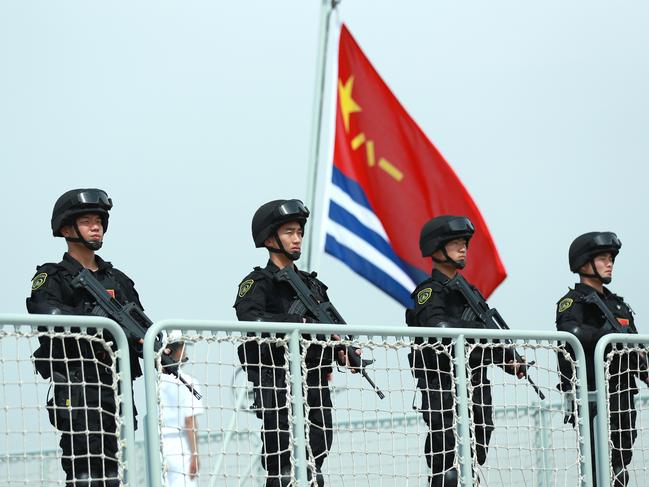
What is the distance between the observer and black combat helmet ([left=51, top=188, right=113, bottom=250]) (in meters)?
6.23

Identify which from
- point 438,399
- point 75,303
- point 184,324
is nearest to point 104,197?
point 75,303

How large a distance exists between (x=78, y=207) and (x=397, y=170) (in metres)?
4.94

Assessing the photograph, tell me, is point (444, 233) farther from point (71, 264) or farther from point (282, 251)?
point (71, 264)

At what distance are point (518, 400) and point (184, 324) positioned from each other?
197 cm

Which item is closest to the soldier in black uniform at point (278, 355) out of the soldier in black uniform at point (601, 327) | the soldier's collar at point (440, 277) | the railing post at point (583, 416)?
the soldier's collar at point (440, 277)

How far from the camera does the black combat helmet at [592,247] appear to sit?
7770 millimetres

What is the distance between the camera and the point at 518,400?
20.6 feet

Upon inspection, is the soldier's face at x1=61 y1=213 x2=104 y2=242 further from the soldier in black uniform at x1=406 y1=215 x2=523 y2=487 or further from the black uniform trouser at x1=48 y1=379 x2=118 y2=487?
the soldier in black uniform at x1=406 y1=215 x2=523 y2=487

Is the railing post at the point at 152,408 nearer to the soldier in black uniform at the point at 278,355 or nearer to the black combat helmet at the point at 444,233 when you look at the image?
the soldier in black uniform at the point at 278,355

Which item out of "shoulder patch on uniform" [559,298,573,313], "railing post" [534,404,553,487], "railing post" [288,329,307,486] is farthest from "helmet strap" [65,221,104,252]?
"shoulder patch on uniform" [559,298,573,313]

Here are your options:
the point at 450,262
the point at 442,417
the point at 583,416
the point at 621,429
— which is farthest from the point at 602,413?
the point at 450,262

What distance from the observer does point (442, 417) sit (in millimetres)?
5891

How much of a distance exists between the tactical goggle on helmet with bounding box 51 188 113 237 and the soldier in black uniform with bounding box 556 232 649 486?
93.9 inches

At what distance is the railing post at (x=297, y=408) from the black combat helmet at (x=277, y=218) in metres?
1.51
